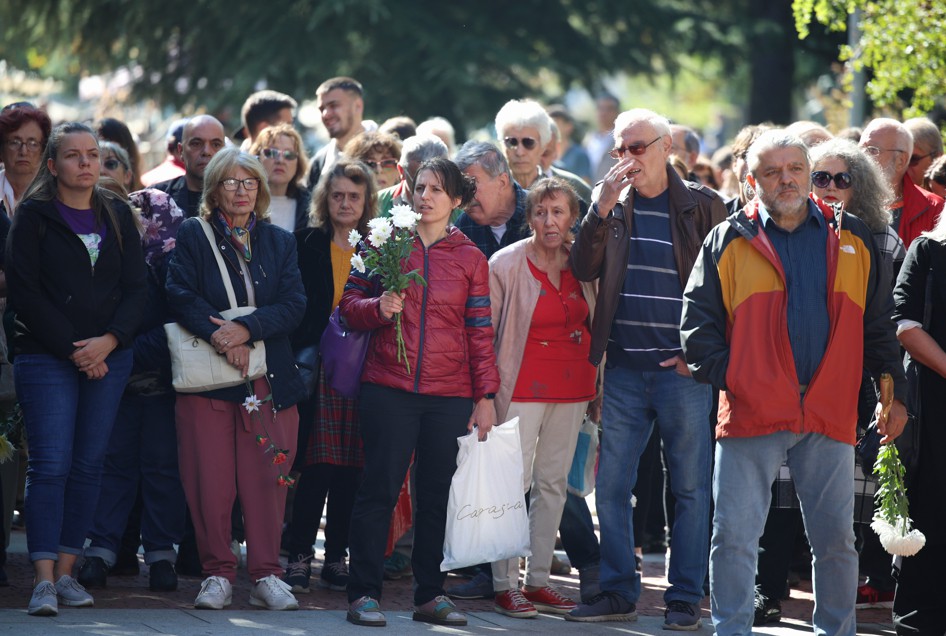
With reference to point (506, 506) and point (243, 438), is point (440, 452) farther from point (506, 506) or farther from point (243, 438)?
point (243, 438)

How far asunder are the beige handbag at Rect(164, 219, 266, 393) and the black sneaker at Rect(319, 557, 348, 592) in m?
1.28

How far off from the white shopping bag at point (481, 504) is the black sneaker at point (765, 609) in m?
1.32

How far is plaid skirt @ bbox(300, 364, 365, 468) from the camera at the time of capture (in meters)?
7.69

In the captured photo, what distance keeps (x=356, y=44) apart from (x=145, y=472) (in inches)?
471

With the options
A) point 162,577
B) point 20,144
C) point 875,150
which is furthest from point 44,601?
point 875,150

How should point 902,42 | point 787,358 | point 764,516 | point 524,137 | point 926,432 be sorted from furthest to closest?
point 902,42 → point 524,137 → point 926,432 → point 764,516 → point 787,358

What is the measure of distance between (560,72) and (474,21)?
1388mm

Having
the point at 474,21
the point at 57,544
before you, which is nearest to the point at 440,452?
the point at 57,544

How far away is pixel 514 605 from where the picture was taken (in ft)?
23.6

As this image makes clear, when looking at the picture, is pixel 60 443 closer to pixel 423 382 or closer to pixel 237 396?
pixel 237 396

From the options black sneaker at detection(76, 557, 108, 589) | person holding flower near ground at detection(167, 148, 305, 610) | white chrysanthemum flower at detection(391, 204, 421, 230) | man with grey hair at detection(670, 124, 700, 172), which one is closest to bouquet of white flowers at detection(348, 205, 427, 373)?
white chrysanthemum flower at detection(391, 204, 421, 230)

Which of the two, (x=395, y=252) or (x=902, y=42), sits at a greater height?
(x=902, y=42)

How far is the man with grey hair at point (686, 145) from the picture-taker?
10.0 metres

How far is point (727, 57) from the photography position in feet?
66.9
